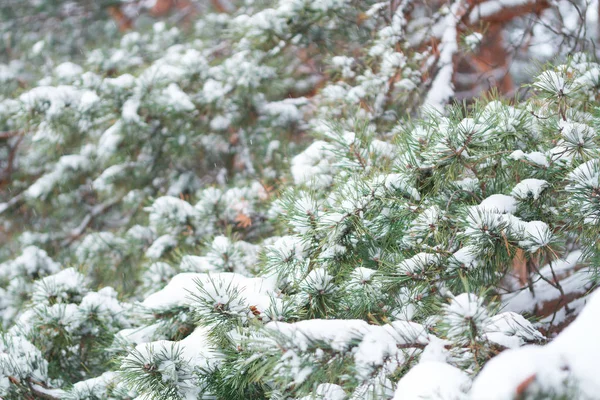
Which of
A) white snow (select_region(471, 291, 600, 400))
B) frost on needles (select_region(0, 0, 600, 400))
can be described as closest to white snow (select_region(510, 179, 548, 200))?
frost on needles (select_region(0, 0, 600, 400))

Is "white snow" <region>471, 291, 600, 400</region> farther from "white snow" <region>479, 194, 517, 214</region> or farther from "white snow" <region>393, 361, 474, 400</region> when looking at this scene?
"white snow" <region>479, 194, 517, 214</region>

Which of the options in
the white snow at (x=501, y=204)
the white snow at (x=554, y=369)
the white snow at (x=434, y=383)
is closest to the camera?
the white snow at (x=554, y=369)

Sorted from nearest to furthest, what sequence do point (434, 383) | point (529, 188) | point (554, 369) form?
point (554, 369)
point (434, 383)
point (529, 188)

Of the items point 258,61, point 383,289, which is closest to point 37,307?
point 383,289

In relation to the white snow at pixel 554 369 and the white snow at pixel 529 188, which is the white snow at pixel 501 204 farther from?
the white snow at pixel 554 369

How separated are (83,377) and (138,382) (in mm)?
714

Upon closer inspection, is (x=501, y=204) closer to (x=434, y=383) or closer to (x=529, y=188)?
(x=529, y=188)

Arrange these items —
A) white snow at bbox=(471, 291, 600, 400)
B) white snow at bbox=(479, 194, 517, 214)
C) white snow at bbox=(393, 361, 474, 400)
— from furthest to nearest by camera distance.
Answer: white snow at bbox=(479, 194, 517, 214)
white snow at bbox=(393, 361, 474, 400)
white snow at bbox=(471, 291, 600, 400)

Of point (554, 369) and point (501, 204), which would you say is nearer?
point (554, 369)

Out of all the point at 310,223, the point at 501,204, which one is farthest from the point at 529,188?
the point at 310,223

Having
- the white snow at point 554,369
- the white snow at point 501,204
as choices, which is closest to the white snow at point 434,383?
the white snow at point 554,369

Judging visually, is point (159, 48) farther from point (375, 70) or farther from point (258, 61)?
point (375, 70)

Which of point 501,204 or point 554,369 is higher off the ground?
point 554,369

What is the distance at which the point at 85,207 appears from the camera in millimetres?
2961
